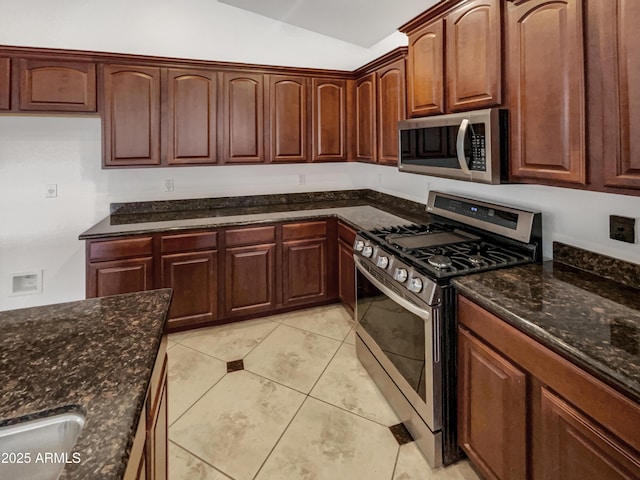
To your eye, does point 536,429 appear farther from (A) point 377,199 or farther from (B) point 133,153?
(B) point 133,153

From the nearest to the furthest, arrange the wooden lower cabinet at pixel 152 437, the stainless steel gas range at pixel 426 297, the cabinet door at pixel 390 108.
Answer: the wooden lower cabinet at pixel 152 437 → the stainless steel gas range at pixel 426 297 → the cabinet door at pixel 390 108

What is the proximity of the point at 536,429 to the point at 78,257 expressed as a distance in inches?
137

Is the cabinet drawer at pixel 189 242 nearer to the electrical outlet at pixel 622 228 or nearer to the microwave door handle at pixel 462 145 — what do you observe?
the microwave door handle at pixel 462 145

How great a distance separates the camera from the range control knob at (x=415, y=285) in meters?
1.68

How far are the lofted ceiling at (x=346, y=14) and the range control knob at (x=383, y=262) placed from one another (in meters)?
1.98

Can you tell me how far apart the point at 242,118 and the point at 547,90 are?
94.7 inches

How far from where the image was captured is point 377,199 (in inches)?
151

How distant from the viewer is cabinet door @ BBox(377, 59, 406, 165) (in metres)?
2.79

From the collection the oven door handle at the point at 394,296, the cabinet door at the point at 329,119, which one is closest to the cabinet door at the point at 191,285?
the oven door handle at the point at 394,296

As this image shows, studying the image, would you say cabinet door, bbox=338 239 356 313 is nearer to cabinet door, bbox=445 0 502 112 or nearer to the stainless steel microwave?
the stainless steel microwave

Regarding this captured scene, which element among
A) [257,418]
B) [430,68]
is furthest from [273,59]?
[257,418]

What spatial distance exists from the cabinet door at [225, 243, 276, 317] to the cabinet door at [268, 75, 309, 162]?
0.91 m

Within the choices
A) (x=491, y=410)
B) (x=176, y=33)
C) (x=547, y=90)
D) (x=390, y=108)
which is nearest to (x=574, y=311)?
(x=491, y=410)

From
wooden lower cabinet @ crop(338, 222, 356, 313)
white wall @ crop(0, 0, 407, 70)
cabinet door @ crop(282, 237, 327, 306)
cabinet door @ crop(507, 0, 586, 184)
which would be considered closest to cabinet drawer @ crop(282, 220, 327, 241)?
cabinet door @ crop(282, 237, 327, 306)
